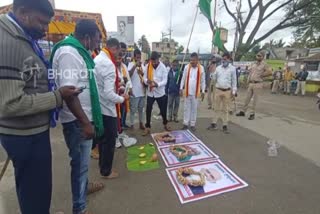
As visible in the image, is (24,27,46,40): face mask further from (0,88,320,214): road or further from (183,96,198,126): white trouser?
(183,96,198,126): white trouser

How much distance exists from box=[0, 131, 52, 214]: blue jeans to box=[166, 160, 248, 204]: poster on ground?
166 centimetres

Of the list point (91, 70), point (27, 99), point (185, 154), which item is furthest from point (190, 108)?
point (27, 99)

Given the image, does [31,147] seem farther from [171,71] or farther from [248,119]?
[248,119]

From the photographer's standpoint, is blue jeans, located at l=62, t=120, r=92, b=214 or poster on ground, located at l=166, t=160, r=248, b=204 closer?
blue jeans, located at l=62, t=120, r=92, b=214

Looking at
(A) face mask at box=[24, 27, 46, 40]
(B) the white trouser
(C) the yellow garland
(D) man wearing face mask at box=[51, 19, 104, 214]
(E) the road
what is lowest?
(E) the road

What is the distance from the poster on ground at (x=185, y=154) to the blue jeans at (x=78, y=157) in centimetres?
175

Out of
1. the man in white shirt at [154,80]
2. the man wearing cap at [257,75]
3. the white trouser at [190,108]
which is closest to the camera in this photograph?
the man in white shirt at [154,80]

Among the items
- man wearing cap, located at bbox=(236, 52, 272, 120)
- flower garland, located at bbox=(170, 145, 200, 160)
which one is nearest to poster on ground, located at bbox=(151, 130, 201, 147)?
flower garland, located at bbox=(170, 145, 200, 160)

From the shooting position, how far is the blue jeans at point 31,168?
162 cm

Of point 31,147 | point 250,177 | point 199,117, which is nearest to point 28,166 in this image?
point 31,147

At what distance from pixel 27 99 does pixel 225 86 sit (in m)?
5.18

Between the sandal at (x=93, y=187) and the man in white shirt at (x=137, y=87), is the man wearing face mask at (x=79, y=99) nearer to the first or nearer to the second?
the sandal at (x=93, y=187)

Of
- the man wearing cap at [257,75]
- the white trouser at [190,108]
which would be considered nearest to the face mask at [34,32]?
the white trouser at [190,108]

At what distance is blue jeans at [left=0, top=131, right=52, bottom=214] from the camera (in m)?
1.62
